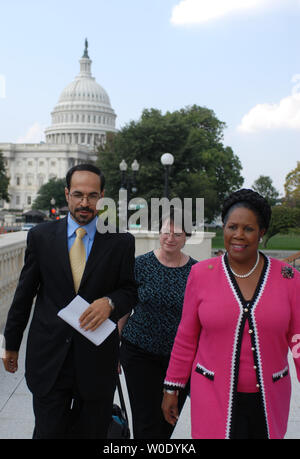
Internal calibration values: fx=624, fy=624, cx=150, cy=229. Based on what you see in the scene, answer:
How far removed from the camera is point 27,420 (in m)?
4.89

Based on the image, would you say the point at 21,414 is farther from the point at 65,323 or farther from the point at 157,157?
the point at 157,157

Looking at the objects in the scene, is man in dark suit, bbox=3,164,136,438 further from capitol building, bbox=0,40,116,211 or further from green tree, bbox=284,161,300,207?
capitol building, bbox=0,40,116,211

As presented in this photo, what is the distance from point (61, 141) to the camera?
477ft

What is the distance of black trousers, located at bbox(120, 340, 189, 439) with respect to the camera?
3.96 m

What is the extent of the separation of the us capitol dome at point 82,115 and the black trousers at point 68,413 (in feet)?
445

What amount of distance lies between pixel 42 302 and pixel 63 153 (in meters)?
134

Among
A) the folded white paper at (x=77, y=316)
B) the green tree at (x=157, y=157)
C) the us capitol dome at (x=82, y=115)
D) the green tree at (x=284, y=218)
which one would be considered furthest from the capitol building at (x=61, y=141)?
the folded white paper at (x=77, y=316)

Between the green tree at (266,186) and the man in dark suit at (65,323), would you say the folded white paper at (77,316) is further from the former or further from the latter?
the green tree at (266,186)

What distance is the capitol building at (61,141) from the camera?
138 meters

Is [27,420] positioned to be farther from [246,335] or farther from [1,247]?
[1,247]


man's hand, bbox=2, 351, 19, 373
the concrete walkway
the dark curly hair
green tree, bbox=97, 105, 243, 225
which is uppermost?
green tree, bbox=97, 105, 243, 225

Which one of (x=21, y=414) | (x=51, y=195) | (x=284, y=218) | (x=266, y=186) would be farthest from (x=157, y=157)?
(x=266, y=186)

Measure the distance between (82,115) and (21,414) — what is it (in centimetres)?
13889

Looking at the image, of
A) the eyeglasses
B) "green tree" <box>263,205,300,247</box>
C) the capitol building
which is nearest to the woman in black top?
the eyeglasses
